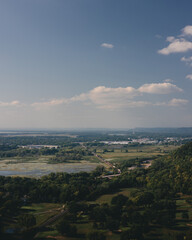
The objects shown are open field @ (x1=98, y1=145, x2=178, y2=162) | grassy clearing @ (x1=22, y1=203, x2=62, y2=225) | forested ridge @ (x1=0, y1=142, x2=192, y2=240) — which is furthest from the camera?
open field @ (x1=98, y1=145, x2=178, y2=162)

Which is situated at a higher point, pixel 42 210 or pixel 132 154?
pixel 42 210

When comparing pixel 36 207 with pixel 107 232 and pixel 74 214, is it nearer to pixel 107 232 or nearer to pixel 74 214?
pixel 74 214

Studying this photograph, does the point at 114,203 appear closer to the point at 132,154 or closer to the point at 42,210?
the point at 42,210

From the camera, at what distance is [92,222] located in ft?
105

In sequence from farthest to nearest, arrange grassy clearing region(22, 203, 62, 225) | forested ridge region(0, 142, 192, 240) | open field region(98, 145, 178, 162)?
open field region(98, 145, 178, 162) → grassy clearing region(22, 203, 62, 225) → forested ridge region(0, 142, 192, 240)

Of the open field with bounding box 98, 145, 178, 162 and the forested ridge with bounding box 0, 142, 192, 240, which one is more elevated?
the forested ridge with bounding box 0, 142, 192, 240

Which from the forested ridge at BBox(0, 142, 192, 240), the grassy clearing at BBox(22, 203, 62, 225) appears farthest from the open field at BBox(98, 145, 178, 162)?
the grassy clearing at BBox(22, 203, 62, 225)

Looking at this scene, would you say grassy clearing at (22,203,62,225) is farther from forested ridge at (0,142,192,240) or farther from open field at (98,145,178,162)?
open field at (98,145,178,162)

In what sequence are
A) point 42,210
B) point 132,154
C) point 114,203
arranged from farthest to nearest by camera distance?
point 132,154, point 114,203, point 42,210

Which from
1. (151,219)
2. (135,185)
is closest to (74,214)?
(151,219)

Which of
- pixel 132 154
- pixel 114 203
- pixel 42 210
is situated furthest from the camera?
pixel 132 154

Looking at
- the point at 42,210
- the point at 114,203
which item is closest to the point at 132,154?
the point at 114,203

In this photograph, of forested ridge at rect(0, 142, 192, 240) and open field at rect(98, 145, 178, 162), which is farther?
open field at rect(98, 145, 178, 162)

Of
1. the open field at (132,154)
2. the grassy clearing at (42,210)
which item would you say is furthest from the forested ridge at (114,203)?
the open field at (132,154)
